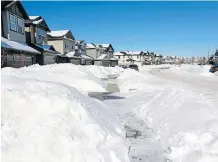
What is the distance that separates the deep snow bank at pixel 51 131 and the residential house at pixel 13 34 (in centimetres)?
1577

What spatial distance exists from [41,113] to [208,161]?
396cm

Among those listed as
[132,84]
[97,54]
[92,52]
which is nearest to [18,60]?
[132,84]

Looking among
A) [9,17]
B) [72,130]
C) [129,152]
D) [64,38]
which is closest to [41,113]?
[72,130]

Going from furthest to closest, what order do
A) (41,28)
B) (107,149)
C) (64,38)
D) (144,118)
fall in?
(64,38) → (41,28) → (144,118) → (107,149)

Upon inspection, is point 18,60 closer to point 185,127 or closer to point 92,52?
point 185,127

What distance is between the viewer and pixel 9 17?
77.3 ft

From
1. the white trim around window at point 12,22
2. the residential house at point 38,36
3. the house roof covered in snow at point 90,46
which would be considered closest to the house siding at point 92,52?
the house roof covered in snow at point 90,46

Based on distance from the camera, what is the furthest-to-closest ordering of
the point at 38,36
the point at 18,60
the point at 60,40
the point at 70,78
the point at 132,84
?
the point at 60,40
the point at 38,36
the point at 18,60
the point at 132,84
the point at 70,78

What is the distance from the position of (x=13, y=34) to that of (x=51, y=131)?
72.1 feet

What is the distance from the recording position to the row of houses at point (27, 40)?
74.2 ft

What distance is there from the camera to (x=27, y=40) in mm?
30297

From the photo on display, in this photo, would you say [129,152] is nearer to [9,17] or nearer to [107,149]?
[107,149]

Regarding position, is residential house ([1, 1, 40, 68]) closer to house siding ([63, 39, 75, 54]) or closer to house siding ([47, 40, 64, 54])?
house siding ([47, 40, 64, 54])

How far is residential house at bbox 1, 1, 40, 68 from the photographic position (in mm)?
21612
